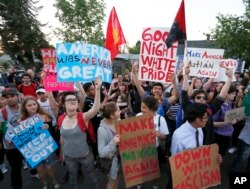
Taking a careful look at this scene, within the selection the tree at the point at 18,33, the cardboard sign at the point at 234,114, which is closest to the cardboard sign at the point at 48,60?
the cardboard sign at the point at 234,114

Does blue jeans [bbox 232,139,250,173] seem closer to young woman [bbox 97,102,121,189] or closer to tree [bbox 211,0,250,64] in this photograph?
young woman [bbox 97,102,121,189]

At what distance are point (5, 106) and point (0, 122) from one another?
35cm

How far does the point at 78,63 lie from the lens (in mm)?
4438

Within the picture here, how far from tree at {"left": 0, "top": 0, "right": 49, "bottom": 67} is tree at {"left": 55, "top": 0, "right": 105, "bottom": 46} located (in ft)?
30.5

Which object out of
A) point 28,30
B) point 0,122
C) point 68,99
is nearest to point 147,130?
point 68,99

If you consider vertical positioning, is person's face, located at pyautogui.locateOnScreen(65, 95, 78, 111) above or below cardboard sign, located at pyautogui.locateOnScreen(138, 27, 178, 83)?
below

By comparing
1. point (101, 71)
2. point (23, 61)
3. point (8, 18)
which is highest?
point (8, 18)

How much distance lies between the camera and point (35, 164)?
426cm

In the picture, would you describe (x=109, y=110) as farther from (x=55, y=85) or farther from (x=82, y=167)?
(x=55, y=85)

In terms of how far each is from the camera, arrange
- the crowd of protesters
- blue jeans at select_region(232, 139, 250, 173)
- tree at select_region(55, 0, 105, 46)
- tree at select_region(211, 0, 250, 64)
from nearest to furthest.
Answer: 1. the crowd of protesters
2. blue jeans at select_region(232, 139, 250, 173)
3. tree at select_region(211, 0, 250, 64)
4. tree at select_region(55, 0, 105, 46)

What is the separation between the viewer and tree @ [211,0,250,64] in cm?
2047

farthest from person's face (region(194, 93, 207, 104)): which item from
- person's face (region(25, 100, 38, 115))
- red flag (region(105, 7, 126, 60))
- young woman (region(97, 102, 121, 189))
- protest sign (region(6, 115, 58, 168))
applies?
person's face (region(25, 100, 38, 115))

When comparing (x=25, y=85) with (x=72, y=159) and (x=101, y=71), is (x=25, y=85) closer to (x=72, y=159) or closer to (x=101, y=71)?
(x=101, y=71)

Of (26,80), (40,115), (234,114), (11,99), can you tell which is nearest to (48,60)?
(26,80)
